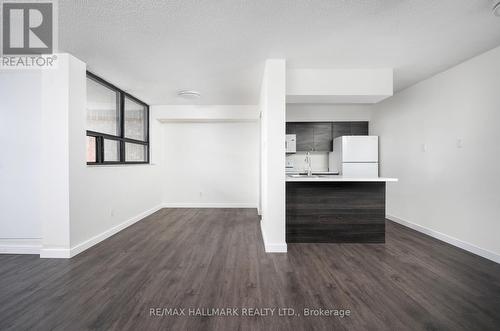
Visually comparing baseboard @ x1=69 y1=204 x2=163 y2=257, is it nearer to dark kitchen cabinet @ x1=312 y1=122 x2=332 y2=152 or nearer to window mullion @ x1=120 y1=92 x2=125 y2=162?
window mullion @ x1=120 y1=92 x2=125 y2=162

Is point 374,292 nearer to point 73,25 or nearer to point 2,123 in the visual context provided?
point 73,25

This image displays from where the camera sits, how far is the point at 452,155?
314 cm

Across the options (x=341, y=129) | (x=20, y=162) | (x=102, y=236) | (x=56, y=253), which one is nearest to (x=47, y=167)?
(x=20, y=162)

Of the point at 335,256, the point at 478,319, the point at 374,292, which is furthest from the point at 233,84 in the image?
the point at 478,319

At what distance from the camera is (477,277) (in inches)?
86.6

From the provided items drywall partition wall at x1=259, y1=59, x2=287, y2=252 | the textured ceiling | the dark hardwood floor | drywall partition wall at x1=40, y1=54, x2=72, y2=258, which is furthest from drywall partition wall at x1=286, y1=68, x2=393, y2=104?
drywall partition wall at x1=40, y1=54, x2=72, y2=258

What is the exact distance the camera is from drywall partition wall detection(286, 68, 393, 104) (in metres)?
3.21

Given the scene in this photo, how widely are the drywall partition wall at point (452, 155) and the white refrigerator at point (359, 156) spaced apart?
36cm

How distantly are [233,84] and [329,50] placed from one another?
1735 mm

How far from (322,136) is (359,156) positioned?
3.37ft

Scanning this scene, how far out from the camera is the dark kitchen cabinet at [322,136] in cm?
529

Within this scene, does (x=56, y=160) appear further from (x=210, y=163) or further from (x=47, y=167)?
(x=210, y=163)

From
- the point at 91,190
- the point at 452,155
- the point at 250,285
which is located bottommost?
the point at 250,285

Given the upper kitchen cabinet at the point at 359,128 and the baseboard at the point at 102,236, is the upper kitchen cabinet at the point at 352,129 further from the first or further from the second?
the baseboard at the point at 102,236
